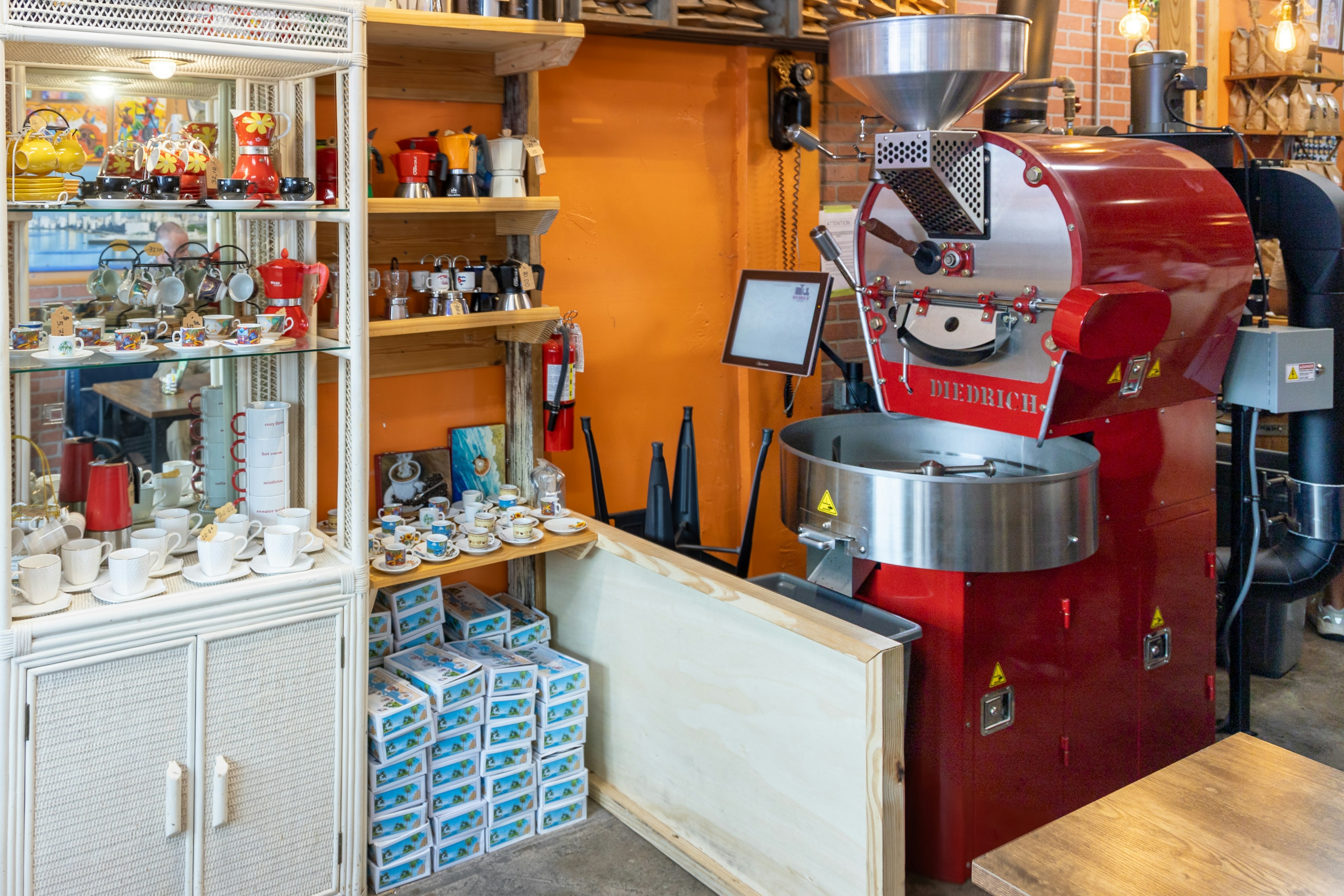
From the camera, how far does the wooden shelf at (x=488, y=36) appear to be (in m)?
2.57

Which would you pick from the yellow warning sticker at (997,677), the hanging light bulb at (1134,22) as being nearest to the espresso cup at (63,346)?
the yellow warning sticker at (997,677)

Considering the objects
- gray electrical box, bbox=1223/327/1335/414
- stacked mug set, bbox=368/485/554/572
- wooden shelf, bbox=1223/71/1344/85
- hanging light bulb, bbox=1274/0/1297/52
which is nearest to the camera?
stacked mug set, bbox=368/485/554/572

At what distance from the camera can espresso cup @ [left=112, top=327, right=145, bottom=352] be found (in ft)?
7.61

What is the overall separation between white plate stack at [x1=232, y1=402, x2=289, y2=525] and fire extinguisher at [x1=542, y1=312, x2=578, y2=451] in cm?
72

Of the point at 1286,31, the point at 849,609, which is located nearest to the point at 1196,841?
the point at 849,609

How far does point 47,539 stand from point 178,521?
10.8 inches

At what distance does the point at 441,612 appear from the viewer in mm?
3000

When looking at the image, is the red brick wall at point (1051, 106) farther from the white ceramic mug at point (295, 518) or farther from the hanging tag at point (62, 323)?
the hanging tag at point (62, 323)

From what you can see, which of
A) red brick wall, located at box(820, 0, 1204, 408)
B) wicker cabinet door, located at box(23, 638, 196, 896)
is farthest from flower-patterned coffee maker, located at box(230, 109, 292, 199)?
red brick wall, located at box(820, 0, 1204, 408)

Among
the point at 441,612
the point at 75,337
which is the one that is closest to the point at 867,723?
the point at 441,612

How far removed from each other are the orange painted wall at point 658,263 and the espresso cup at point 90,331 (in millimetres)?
777

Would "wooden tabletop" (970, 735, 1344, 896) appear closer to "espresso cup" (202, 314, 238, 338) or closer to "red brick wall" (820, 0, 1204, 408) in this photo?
"espresso cup" (202, 314, 238, 338)

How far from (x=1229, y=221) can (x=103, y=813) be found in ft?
9.05

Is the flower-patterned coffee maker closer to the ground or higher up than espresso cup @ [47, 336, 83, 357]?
higher up
